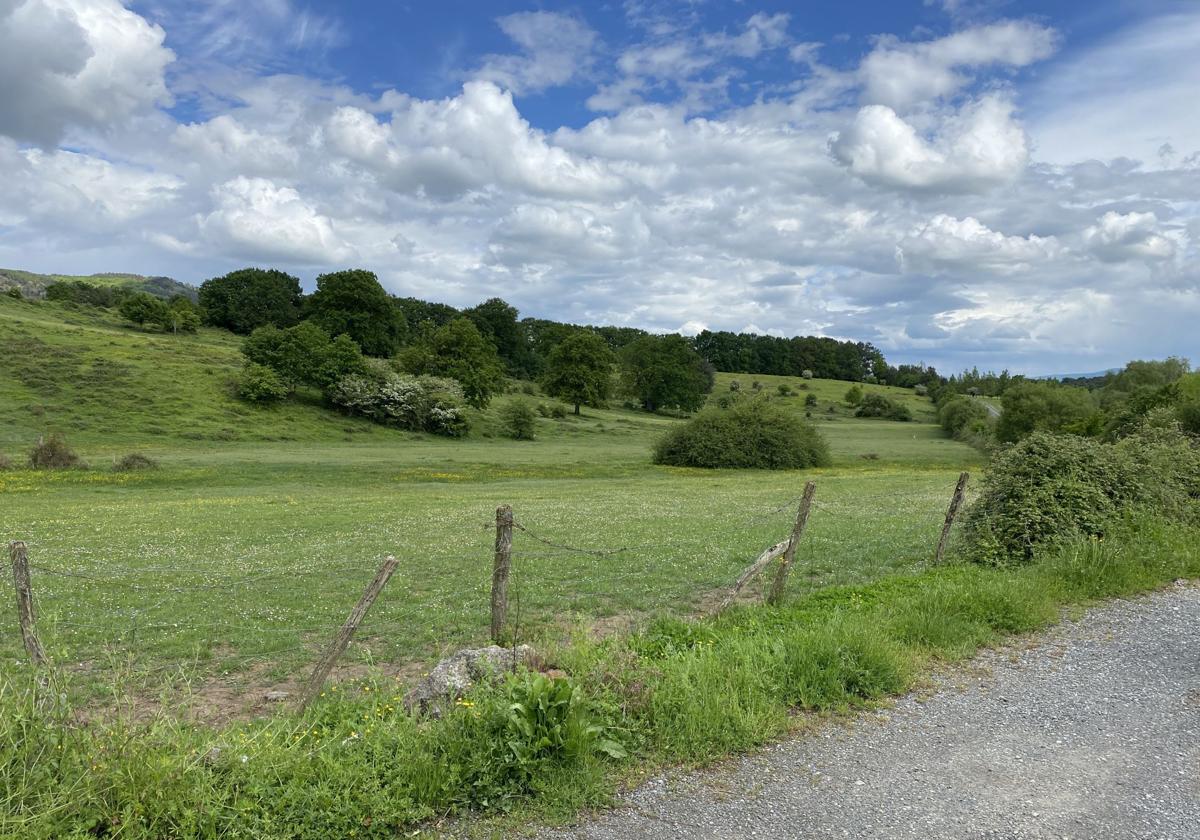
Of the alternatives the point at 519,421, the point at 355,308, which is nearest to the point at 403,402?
the point at 519,421

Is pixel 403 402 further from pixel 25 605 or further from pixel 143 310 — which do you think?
pixel 25 605

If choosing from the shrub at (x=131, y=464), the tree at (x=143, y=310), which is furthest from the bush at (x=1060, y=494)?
the tree at (x=143, y=310)

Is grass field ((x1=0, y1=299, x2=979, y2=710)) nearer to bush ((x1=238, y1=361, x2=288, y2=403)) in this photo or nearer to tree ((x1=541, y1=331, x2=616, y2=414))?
bush ((x1=238, y1=361, x2=288, y2=403))

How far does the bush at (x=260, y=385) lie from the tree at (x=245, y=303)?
5721cm

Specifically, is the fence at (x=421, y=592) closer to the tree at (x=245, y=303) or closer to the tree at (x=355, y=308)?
the tree at (x=355, y=308)

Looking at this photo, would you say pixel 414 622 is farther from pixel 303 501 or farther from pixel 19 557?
pixel 303 501

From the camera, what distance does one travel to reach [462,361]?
90.2 metres

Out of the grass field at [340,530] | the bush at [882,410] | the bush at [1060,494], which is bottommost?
the grass field at [340,530]

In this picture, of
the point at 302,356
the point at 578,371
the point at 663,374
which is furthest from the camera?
the point at 663,374

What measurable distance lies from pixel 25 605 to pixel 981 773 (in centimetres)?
927

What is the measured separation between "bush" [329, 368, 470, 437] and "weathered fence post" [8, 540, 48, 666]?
72501 millimetres

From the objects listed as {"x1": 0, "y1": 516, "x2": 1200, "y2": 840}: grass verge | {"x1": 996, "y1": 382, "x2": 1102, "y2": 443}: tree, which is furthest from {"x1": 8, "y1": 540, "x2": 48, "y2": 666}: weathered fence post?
{"x1": 996, "y1": 382, "x2": 1102, "y2": 443}: tree

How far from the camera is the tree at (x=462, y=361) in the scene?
292ft

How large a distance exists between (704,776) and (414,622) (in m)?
7.23
